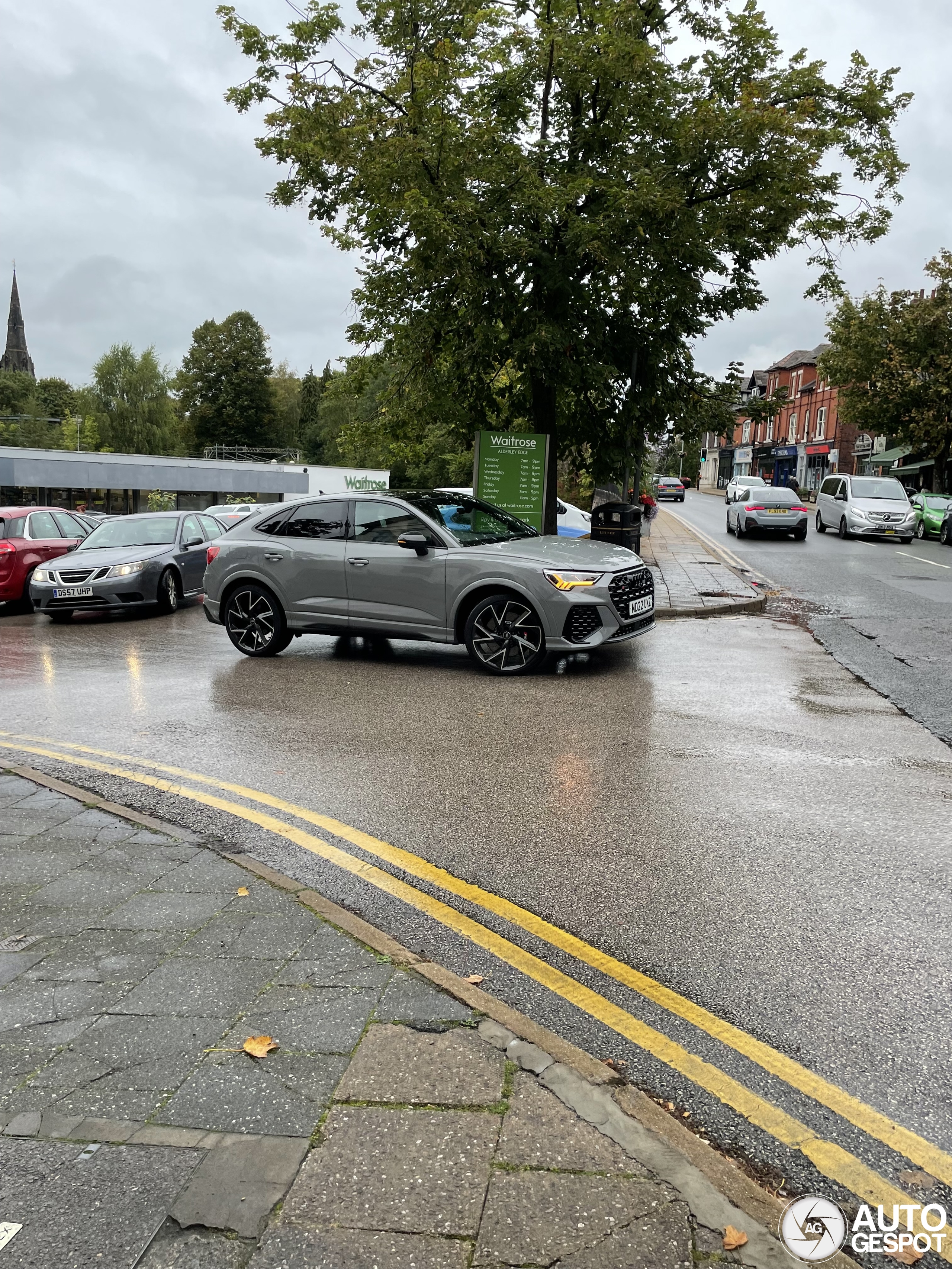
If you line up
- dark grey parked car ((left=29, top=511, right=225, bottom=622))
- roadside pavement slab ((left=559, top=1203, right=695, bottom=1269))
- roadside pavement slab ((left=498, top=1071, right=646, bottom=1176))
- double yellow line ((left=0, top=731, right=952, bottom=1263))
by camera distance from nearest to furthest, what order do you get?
1. roadside pavement slab ((left=559, top=1203, right=695, bottom=1269))
2. roadside pavement slab ((left=498, top=1071, right=646, bottom=1176))
3. double yellow line ((left=0, top=731, right=952, bottom=1263))
4. dark grey parked car ((left=29, top=511, right=225, bottom=622))

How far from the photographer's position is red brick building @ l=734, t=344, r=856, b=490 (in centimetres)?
6906

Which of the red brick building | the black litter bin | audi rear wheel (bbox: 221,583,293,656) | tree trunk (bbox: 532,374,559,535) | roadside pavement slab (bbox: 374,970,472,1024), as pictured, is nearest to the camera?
roadside pavement slab (bbox: 374,970,472,1024)

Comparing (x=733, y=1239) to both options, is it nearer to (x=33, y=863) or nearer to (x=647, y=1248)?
(x=647, y=1248)

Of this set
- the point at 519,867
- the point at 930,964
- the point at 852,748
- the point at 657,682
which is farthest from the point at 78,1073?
the point at 657,682

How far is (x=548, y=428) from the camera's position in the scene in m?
14.7

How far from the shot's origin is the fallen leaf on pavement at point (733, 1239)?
80.9 inches

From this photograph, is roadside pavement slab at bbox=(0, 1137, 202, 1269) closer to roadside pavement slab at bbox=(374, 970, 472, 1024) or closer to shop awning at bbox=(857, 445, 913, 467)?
roadside pavement slab at bbox=(374, 970, 472, 1024)

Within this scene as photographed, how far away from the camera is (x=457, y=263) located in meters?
12.4

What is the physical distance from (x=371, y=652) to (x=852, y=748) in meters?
5.53

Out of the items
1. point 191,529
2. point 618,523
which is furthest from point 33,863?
point 618,523

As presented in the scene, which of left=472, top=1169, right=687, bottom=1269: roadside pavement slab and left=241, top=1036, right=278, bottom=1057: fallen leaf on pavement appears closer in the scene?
left=472, top=1169, right=687, bottom=1269: roadside pavement slab

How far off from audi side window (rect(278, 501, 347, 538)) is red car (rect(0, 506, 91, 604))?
21.1ft

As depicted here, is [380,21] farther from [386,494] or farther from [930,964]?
[930,964]

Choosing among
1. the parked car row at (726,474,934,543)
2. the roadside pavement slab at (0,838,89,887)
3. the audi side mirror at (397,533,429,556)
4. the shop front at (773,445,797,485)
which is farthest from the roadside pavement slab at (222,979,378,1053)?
the shop front at (773,445,797,485)
